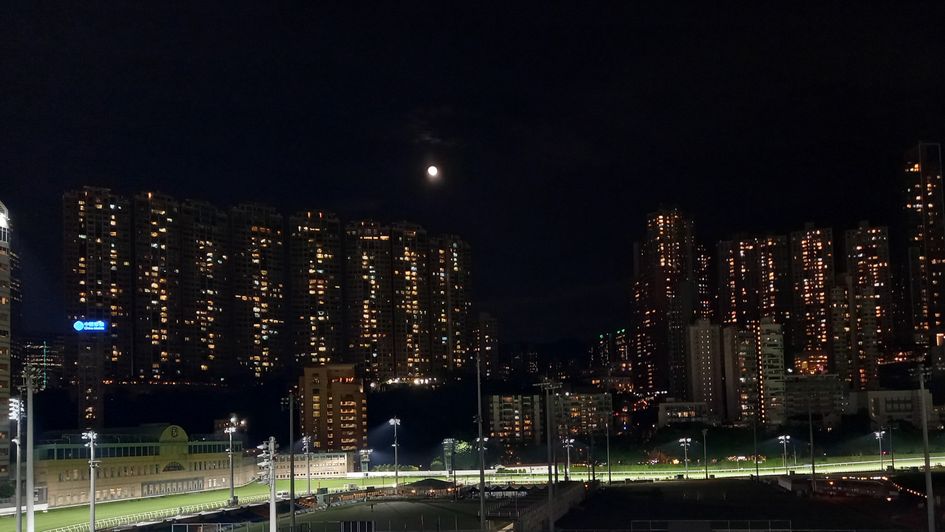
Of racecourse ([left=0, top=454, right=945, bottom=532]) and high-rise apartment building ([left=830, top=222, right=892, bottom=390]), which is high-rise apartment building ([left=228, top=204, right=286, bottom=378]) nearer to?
racecourse ([left=0, top=454, right=945, bottom=532])

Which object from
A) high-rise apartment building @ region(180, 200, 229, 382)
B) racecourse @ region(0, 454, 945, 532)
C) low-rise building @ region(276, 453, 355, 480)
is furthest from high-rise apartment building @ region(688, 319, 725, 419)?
low-rise building @ region(276, 453, 355, 480)

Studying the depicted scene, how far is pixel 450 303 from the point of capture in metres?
Answer: 192

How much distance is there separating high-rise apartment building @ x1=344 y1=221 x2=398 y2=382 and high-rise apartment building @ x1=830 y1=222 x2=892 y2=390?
7666 cm

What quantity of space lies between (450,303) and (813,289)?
220ft

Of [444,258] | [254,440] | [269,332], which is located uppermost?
[444,258]

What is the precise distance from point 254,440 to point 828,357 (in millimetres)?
97341

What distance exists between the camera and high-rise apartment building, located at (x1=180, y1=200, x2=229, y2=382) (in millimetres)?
171125

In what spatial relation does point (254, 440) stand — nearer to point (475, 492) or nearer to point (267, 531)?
Answer: point (475, 492)

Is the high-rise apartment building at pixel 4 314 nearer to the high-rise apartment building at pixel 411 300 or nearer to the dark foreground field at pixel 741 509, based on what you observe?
the dark foreground field at pixel 741 509

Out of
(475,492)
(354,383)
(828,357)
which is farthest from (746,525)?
(828,357)

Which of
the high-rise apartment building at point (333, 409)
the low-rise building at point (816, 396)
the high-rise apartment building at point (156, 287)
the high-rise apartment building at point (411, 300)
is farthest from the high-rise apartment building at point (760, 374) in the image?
the high-rise apartment building at point (156, 287)

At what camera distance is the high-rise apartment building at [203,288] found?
171 metres

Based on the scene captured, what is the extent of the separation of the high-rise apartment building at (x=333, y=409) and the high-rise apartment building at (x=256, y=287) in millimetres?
54316

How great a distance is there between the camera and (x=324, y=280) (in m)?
188
